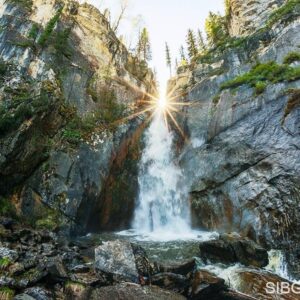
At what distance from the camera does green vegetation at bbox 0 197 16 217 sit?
17.2 m

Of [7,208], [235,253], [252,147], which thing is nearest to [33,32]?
[7,208]

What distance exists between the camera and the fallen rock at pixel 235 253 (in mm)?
13766

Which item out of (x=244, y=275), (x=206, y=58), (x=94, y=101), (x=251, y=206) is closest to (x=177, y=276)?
(x=244, y=275)

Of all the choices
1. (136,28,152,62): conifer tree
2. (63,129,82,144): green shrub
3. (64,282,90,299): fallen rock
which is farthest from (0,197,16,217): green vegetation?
(136,28,152,62): conifer tree

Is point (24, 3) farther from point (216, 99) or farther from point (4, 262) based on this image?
point (4, 262)

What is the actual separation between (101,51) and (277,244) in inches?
954

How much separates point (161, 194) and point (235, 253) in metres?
10.5

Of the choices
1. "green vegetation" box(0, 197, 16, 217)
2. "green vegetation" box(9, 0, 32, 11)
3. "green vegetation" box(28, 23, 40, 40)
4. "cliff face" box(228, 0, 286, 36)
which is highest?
"cliff face" box(228, 0, 286, 36)

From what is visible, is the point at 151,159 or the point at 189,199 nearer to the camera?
the point at 189,199

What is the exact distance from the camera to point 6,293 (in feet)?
29.6

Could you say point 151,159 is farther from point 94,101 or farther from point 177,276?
point 177,276

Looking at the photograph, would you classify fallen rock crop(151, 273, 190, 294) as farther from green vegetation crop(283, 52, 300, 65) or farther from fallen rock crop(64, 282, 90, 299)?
green vegetation crop(283, 52, 300, 65)

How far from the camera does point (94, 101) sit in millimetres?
27016

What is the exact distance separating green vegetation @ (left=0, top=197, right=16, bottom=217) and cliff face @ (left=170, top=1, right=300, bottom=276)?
10932 mm
